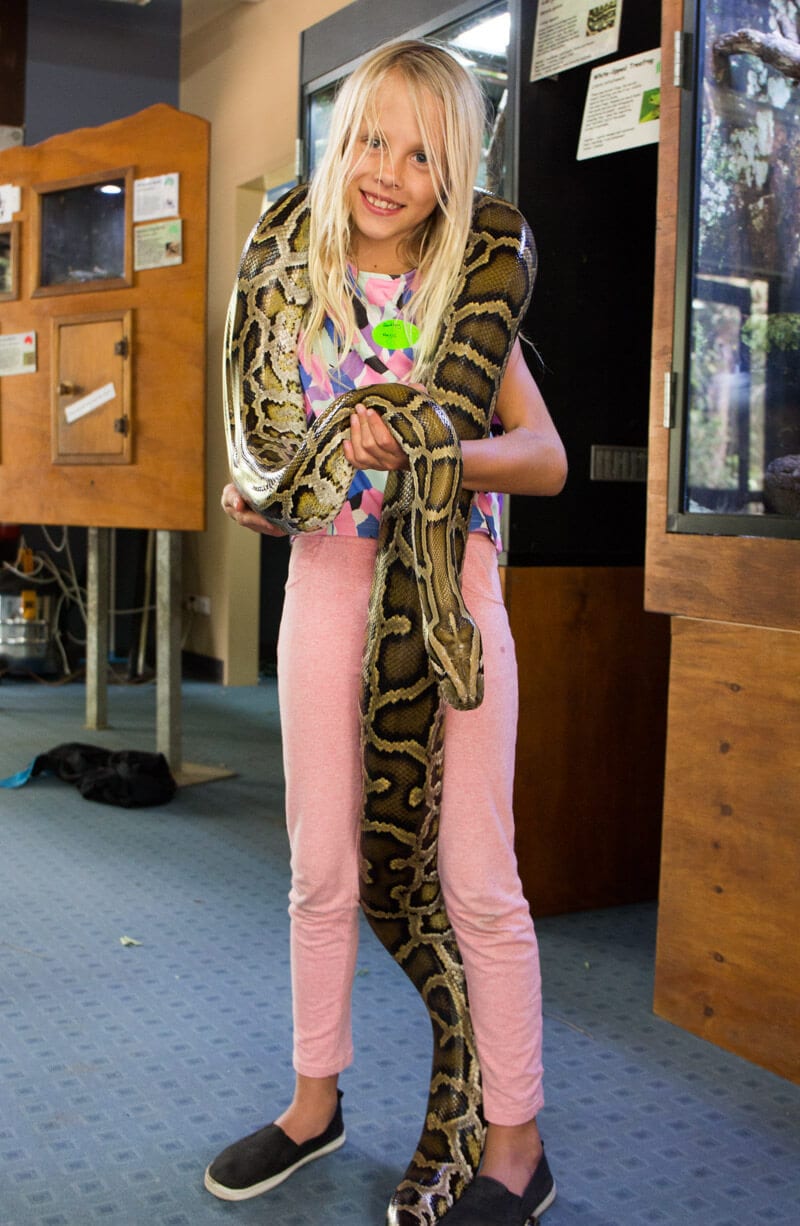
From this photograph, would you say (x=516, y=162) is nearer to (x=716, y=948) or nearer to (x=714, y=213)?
(x=714, y=213)

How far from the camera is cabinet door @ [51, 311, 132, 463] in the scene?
489 cm

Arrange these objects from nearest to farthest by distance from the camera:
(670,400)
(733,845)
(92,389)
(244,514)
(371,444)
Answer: (371,444), (244,514), (733,845), (670,400), (92,389)

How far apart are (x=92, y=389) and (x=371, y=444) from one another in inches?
143

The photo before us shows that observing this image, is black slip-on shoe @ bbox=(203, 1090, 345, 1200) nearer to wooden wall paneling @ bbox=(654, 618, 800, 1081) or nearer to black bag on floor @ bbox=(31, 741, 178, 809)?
wooden wall paneling @ bbox=(654, 618, 800, 1081)

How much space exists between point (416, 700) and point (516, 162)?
188 centimetres

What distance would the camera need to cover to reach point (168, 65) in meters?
8.16

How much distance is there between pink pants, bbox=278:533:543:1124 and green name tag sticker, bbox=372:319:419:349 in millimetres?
303

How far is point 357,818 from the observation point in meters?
1.91

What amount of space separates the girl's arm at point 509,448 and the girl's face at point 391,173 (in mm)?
271

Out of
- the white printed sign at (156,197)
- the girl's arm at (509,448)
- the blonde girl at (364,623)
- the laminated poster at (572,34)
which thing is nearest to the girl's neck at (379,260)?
the blonde girl at (364,623)

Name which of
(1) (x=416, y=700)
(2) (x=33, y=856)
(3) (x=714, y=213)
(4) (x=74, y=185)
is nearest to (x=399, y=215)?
(1) (x=416, y=700)

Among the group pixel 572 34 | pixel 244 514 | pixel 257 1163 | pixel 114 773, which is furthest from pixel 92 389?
pixel 257 1163

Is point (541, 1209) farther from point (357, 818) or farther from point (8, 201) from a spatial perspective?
point (8, 201)

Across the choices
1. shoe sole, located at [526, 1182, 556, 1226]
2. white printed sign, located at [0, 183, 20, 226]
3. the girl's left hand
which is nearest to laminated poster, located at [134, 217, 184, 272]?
white printed sign, located at [0, 183, 20, 226]
